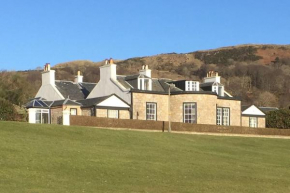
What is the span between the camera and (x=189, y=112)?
58.5 meters

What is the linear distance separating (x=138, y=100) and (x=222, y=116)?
9928 mm

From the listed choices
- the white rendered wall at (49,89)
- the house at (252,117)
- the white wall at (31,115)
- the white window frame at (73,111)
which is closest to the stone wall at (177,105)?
the white window frame at (73,111)

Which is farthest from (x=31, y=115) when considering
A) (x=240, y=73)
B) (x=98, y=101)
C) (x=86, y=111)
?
(x=240, y=73)

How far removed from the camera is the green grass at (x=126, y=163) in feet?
76.9

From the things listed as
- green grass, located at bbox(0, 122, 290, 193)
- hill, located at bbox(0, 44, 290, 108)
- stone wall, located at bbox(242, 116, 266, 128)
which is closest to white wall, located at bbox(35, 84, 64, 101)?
green grass, located at bbox(0, 122, 290, 193)

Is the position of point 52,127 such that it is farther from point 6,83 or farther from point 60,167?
point 6,83

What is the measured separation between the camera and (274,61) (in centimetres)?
19012

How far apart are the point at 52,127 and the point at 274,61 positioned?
159 metres

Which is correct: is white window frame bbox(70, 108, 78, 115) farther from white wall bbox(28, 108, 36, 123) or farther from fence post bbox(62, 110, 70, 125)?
fence post bbox(62, 110, 70, 125)

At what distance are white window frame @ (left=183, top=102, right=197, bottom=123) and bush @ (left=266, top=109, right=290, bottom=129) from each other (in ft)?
48.0

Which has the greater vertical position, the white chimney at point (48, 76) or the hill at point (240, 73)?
the hill at point (240, 73)

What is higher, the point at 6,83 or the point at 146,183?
the point at 6,83

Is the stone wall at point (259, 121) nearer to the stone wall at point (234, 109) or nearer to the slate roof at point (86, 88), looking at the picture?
the stone wall at point (234, 109)

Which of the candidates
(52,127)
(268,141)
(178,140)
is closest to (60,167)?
(52,127)
